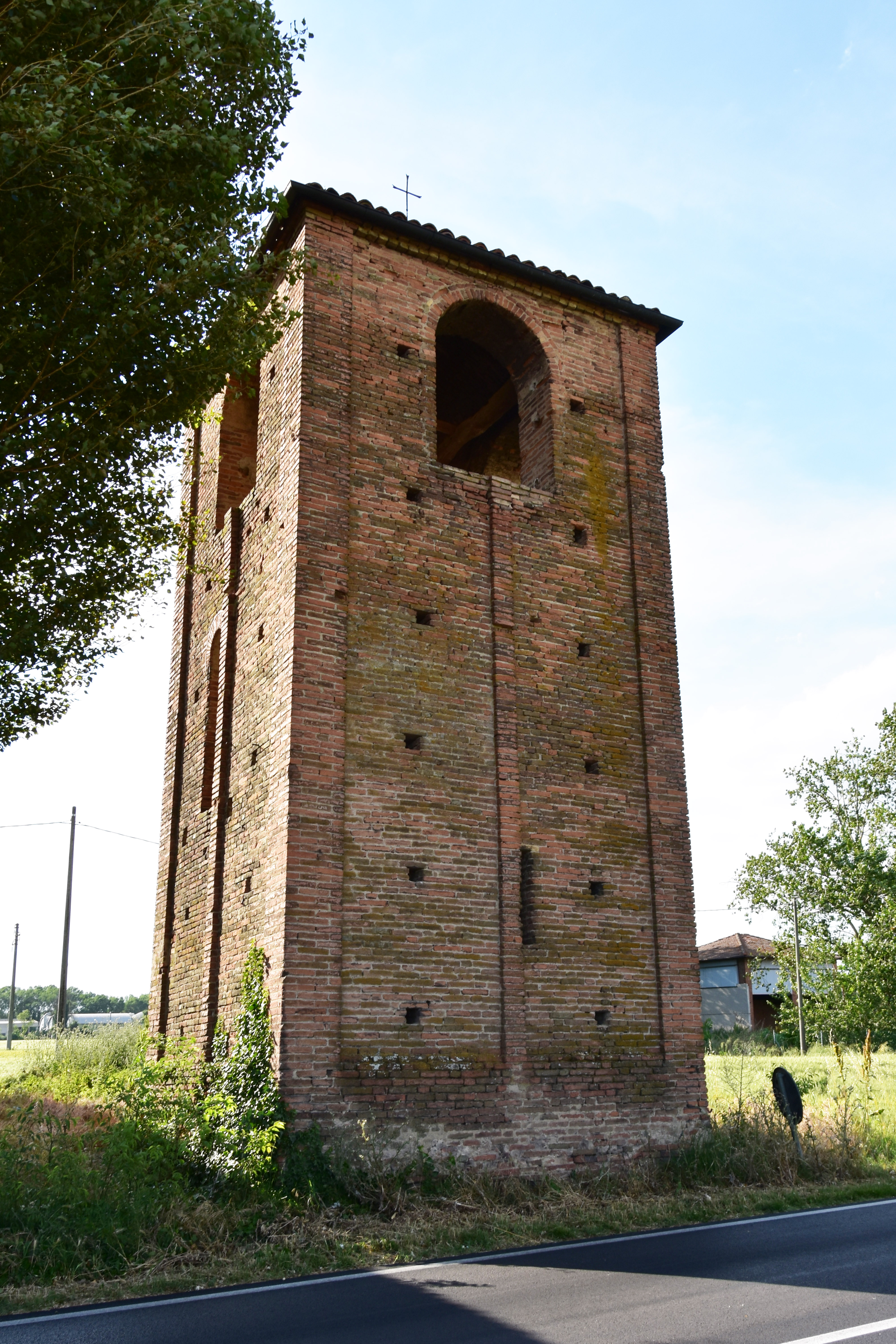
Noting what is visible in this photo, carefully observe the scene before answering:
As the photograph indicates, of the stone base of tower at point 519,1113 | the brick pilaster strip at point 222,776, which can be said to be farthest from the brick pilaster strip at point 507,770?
the brick pilaster strip at point 222,776

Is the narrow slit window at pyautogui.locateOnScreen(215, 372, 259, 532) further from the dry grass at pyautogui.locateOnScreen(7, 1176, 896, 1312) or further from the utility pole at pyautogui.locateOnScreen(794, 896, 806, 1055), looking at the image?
the utility pole at pyautogui.locateOnScreen(794, 896, 806, 1055)

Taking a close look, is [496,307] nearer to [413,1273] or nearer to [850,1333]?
[413,1273]

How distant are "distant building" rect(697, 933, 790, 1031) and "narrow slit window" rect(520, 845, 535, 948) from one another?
37818 millimetres

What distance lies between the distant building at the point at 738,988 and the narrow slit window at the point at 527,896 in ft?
124

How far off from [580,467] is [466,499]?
191 centimetres

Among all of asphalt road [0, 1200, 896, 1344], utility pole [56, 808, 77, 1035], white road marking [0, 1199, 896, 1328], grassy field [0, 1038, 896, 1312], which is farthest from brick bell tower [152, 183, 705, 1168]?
utility pole [56, 808, 77, 1035]

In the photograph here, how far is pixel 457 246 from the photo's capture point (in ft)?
41.8

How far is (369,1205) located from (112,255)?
26.8 feet

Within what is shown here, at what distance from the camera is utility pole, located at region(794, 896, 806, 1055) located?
117ft

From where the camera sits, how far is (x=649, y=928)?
11.7m

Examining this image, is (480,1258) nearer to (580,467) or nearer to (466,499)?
(466,499)

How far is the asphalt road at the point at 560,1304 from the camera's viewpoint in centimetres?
575

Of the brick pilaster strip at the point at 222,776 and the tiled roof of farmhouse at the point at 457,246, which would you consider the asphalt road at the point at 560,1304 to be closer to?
the brick pilaster strip at the point at 222,776

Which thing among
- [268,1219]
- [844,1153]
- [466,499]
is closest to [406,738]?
[466,499]
